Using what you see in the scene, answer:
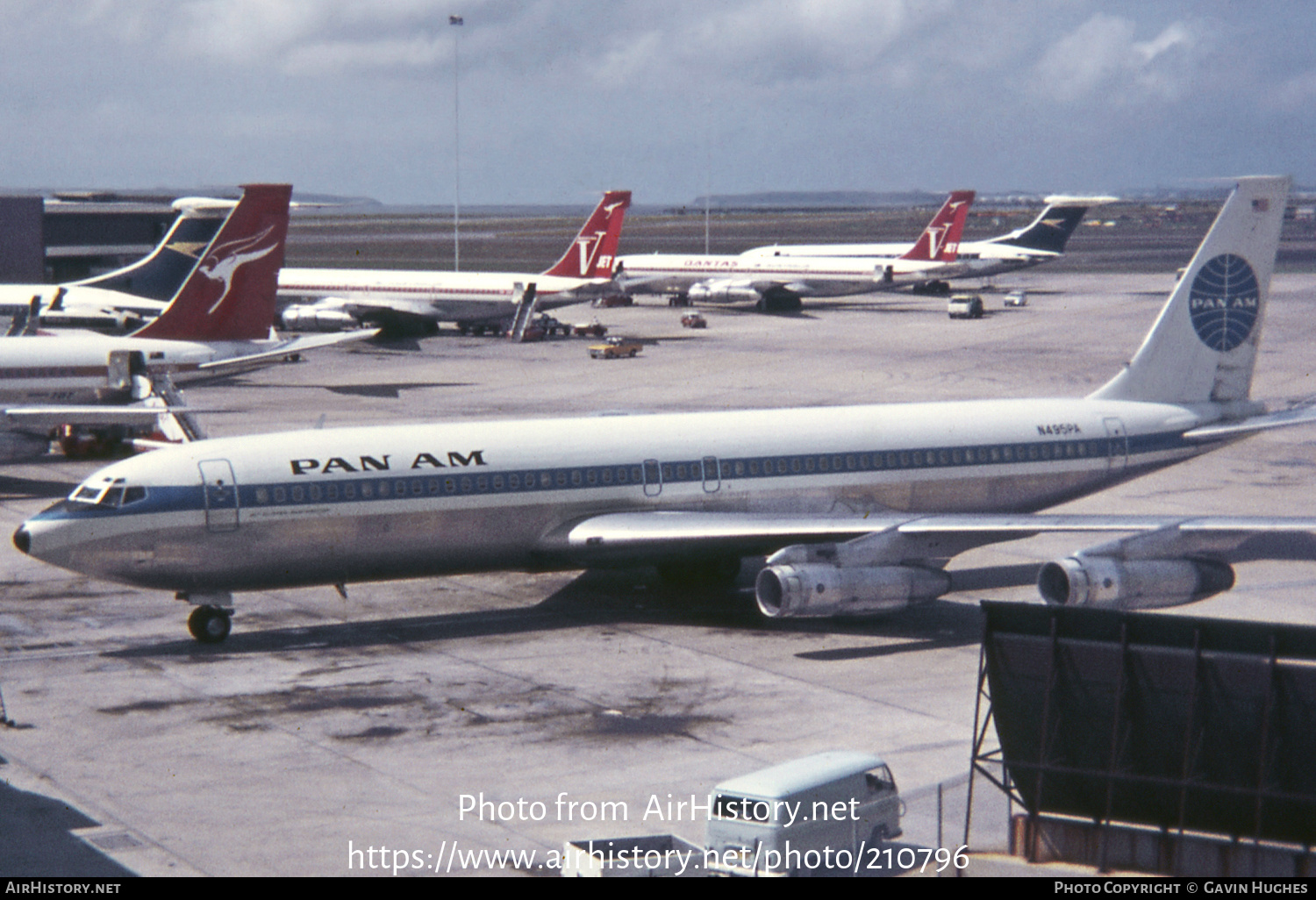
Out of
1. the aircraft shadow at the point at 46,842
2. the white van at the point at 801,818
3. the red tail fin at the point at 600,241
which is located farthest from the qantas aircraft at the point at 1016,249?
the aircraft shadow at the point at 46,842

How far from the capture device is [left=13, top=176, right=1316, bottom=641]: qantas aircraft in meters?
30.3

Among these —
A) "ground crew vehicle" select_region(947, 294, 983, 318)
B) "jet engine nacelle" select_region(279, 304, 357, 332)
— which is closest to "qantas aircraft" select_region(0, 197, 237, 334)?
"jet engine nacelle" select_region(279, 304, 357, 332)

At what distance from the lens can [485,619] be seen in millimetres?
34062

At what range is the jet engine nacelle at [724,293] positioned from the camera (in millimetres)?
117562

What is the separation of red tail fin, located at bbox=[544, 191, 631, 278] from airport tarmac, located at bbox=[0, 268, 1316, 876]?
4804cm

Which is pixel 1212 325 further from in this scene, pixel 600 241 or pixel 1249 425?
pixel 600 241

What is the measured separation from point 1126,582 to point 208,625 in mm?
18128

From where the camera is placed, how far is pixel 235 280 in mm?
58781

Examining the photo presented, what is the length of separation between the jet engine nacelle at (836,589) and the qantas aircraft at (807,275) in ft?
280

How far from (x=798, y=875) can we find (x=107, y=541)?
1693cm

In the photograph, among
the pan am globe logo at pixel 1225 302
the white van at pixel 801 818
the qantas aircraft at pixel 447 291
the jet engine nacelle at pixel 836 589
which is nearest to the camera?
the white van at pixel 801 818

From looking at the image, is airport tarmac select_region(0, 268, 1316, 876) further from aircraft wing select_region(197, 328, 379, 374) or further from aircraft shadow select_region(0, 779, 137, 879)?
aircraft wing select_region(197, 328, 379, 374)

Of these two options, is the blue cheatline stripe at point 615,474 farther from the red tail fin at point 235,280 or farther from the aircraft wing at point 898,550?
the red tail fin at point 235,280

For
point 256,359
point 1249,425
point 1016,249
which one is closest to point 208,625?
point 1249,425
